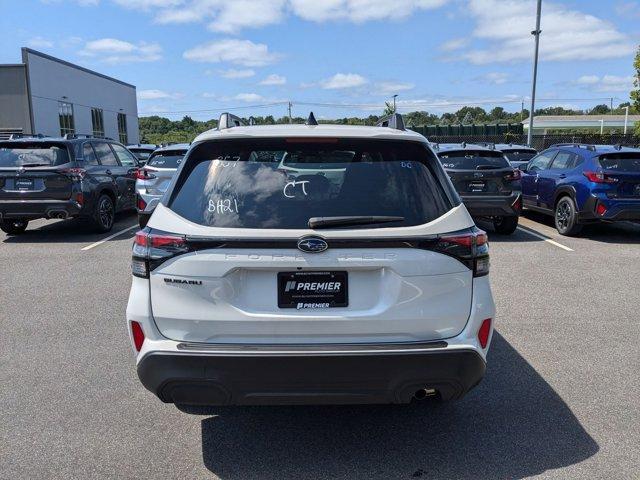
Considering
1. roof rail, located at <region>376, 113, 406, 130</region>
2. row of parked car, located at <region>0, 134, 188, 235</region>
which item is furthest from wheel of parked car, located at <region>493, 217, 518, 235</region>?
roof rail, located at <region>376, 113, 406, 130</region>

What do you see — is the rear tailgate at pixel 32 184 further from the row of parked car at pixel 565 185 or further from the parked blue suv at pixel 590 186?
the parked blue suv at pixel 590 186

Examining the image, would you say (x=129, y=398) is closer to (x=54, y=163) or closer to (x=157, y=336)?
(x=157, y=336)

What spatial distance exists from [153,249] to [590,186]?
9.04 metres

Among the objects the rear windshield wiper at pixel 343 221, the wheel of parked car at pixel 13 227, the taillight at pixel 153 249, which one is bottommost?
the wheel of parked car at pixel 13 227

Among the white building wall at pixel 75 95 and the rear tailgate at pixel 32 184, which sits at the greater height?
the white building wall at pixel 75 95

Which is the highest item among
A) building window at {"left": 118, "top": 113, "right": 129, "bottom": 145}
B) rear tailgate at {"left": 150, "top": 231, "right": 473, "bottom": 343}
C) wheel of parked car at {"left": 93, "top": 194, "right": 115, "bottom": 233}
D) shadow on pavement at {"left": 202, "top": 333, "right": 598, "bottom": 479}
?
building window at {"left": 118, "top": 113, "right": 129, "bottom": 145}

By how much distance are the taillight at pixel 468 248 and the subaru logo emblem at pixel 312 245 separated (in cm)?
58

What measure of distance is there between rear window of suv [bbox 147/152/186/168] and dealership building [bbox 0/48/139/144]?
1938 centimetres

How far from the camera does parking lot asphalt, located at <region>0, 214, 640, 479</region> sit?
3.06 metres

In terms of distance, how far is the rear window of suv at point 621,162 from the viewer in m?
9.73

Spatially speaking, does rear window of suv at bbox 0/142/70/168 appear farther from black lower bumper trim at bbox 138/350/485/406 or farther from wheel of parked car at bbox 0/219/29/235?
black lower bumper trim at bbox 138/350/485/406

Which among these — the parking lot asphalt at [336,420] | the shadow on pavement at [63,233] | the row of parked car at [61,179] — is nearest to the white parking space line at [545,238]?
the parking lot asphalt at [336,420]

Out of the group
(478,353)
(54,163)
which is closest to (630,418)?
(478,353)

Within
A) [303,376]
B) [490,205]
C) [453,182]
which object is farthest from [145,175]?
[303,376]
